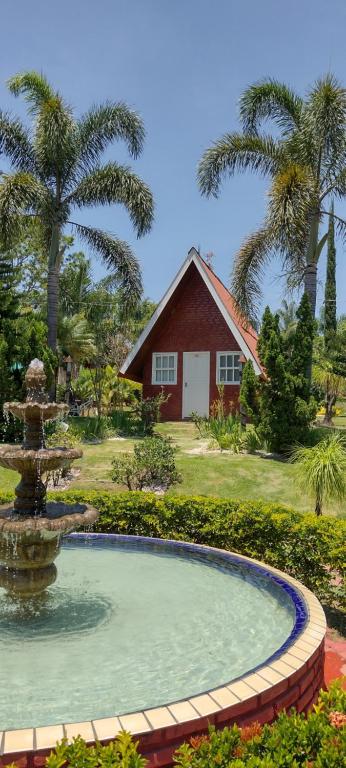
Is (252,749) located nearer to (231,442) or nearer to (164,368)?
(231,442)

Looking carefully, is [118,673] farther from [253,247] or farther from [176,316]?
[176,316]

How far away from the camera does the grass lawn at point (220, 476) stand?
1337 cm

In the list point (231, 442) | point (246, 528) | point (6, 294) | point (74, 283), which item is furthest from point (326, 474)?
point (74, 283)

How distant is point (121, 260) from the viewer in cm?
2109

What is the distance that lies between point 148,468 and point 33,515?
806 centimetres

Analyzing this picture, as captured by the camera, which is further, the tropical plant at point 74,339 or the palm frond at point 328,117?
the tropical plant at point 74,339

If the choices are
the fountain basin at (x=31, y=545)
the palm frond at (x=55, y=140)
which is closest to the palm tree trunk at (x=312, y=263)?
the palm frond at (x=55, y=140)

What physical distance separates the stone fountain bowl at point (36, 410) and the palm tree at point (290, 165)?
12.0 meters

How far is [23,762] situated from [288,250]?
16.8 metres

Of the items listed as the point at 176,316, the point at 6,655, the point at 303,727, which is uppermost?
the point at 176,316

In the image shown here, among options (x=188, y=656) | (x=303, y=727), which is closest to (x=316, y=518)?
(x=188, y=656)

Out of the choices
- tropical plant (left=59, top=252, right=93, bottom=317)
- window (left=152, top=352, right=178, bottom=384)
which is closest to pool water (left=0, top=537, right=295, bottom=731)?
window (left=152, top=352, right=178, bottom=384)

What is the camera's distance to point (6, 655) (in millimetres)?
4598

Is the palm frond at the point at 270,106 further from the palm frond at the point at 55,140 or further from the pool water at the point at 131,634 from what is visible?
the pool water at the point at 131,634
